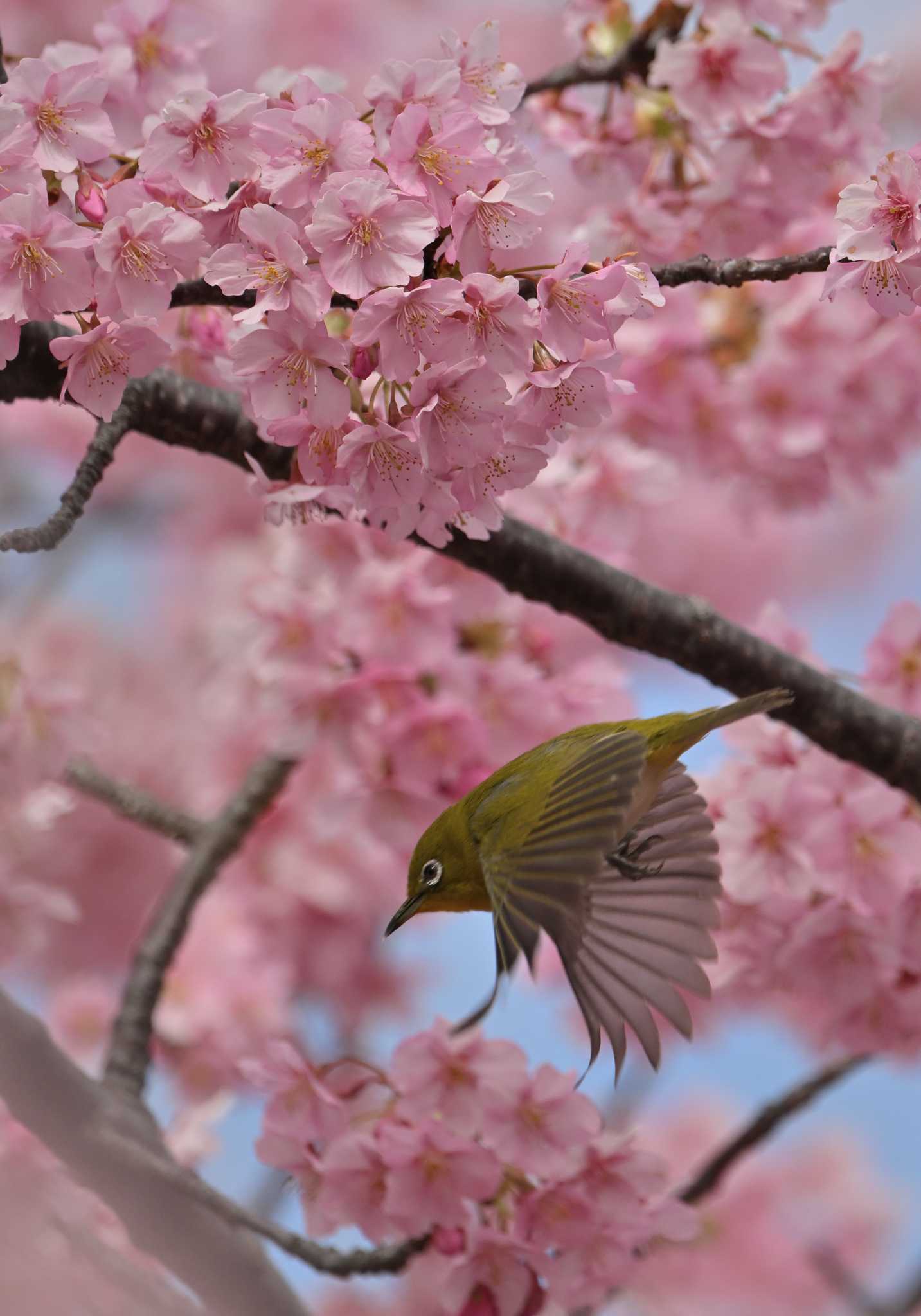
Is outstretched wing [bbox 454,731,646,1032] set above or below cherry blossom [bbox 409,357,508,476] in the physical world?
below

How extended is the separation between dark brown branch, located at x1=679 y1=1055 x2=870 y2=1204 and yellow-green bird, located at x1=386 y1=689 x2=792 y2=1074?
38.0 inches

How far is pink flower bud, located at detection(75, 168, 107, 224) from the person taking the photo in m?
1.40

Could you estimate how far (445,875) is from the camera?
1.81m

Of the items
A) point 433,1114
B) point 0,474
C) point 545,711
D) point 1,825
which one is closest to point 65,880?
point 0,474

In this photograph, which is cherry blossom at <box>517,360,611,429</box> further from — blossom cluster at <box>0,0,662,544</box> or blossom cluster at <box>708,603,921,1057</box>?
blossom cluster at <box>708,603,921,1057</box>

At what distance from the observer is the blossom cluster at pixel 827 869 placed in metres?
2.08

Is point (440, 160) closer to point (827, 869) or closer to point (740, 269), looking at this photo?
point (740, 269)

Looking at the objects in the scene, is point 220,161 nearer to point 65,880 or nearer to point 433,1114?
point 433,1114

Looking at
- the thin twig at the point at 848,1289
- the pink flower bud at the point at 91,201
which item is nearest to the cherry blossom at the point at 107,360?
the pink flower bud at the point at 91,201

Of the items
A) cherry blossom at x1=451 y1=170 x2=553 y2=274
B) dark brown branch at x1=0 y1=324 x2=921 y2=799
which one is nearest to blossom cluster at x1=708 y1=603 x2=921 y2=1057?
dark brown branch at x1=0 y1=324 x2=921 y2=799

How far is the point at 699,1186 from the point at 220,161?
207 centimetres

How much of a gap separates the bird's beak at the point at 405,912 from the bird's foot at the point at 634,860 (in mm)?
271

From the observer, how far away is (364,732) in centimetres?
258

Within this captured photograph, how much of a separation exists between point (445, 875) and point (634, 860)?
0.25 m
